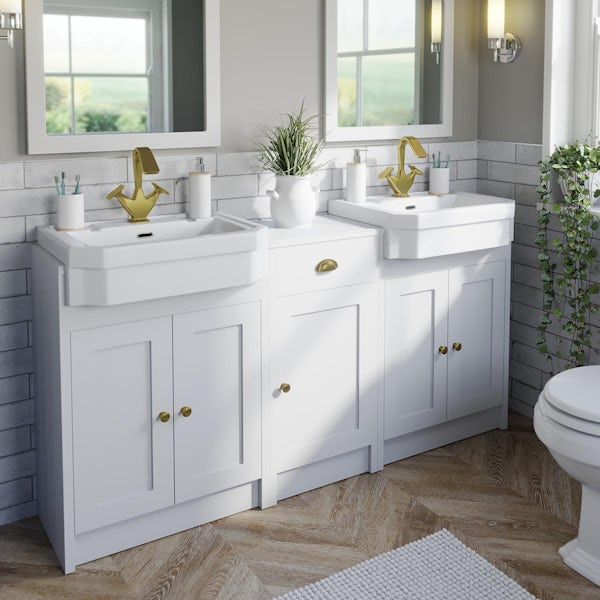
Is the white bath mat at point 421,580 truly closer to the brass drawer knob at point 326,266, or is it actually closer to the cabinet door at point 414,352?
the cabinet door at point 414,352

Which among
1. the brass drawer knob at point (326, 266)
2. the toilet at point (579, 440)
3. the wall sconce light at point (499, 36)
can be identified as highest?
the wall sconce light at point (499, 36)

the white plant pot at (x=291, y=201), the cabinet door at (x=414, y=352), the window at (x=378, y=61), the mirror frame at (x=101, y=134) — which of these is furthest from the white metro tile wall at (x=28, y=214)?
the cabinet door at (x=414, y=352)

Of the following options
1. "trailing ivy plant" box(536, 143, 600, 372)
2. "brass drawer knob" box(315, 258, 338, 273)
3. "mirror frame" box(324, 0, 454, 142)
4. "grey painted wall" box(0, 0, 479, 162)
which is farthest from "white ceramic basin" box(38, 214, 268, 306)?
"trailing ivy plant" box(536, 143, 600, 372)

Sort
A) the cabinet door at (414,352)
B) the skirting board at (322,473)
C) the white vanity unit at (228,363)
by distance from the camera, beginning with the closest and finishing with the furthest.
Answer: the white vanity unit at (228,363), the skirting board at (322,473), the cabinet door at (414,352)

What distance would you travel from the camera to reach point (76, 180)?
107 inches

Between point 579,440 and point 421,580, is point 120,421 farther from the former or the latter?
point 579,440

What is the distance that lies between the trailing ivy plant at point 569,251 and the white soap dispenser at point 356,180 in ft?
2.24

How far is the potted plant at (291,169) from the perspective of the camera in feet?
9.62

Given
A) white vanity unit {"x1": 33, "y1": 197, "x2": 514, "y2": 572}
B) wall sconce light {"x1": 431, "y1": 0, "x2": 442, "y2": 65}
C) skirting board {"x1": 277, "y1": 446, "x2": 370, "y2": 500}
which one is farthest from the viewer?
wall sconce light {"x1": 431, "y1": 0, "x2": 442, "y2": 65}

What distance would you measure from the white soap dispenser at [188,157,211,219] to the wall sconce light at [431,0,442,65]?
118 cm

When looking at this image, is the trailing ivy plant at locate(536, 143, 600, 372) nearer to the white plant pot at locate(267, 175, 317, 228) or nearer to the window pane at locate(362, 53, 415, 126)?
the window pane at locate(362, 53, 415, 126)

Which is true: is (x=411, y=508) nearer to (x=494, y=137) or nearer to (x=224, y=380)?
(x=224, y=380)

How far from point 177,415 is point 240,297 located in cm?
41

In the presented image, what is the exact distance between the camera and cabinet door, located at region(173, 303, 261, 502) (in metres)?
2.59
